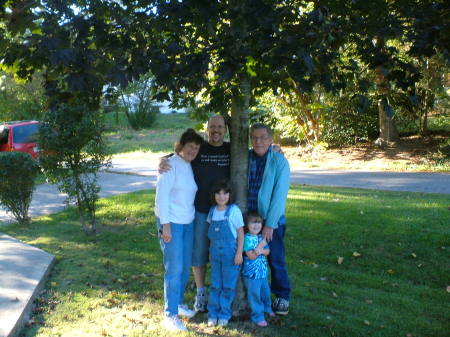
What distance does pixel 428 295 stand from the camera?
16.6 feet

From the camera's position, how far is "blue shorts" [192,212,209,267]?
423 centimetres

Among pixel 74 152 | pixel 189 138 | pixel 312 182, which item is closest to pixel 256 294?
pixel 189 138

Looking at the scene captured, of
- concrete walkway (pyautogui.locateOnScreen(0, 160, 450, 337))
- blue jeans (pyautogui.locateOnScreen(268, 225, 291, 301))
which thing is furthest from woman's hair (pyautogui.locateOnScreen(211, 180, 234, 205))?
concrete walkway (pyautogui.locateOnScreen(0, 160, 450, 337))

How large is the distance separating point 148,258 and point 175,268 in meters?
2.39

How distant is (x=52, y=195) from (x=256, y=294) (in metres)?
9.13

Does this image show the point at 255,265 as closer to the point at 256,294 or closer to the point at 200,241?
the point at 256,294

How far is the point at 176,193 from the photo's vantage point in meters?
4.03

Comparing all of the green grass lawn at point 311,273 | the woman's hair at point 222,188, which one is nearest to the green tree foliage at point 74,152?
the green grass lawn at point 311,273

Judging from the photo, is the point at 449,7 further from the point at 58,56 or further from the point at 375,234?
the point at 375,234

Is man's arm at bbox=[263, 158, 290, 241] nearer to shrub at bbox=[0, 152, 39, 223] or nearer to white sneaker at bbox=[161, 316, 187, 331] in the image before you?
white sneaker at bbox=[161, 316, 187, 331]

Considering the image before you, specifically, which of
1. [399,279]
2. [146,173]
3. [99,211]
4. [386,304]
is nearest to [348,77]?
[386,304]

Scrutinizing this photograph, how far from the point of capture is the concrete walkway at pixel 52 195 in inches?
179

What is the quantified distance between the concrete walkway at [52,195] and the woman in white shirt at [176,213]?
132 centimetres

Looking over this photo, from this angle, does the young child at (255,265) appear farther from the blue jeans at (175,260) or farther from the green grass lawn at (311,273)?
the blue jeans at (175,260)
